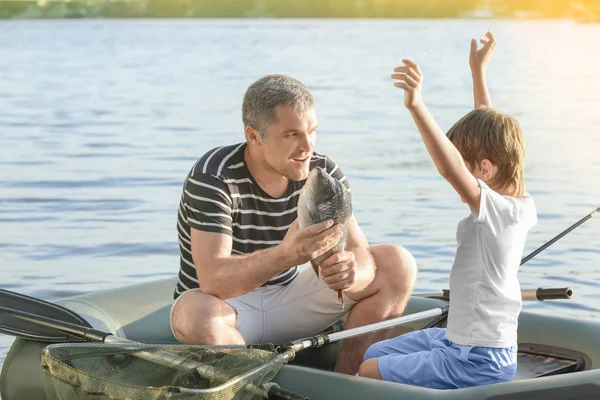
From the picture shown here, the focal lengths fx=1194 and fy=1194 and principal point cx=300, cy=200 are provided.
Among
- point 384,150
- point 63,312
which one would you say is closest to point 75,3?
point 384,150

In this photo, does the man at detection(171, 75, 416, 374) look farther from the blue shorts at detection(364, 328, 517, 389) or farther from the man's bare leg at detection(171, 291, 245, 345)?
the blue shorts at detection(364, 328, 517, 389)

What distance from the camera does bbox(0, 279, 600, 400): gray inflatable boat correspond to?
3.28 m

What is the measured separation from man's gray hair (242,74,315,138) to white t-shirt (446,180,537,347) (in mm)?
743

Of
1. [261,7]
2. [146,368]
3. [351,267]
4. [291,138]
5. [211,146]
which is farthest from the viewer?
[261,7]

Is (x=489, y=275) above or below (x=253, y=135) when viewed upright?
below

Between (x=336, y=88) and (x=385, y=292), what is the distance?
578 inches

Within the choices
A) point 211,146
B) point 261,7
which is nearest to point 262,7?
point 261,7

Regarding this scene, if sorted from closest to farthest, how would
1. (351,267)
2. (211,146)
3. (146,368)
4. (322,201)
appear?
(322,201) < (146,368) < (351,267) < (211,146)

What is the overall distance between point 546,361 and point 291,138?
3.70 ft

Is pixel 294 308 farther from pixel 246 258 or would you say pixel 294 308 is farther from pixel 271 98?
pixel 271 98

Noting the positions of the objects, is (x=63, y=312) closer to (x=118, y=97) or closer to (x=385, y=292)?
(x=385, y=292)

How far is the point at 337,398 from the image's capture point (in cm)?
336

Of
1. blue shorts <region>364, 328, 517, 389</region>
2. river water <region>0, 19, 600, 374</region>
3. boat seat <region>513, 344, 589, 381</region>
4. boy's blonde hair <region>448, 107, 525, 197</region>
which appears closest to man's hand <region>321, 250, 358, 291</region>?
blue shorts <region>364, 328, 517, 389</region>

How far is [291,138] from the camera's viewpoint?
382 centimetres
